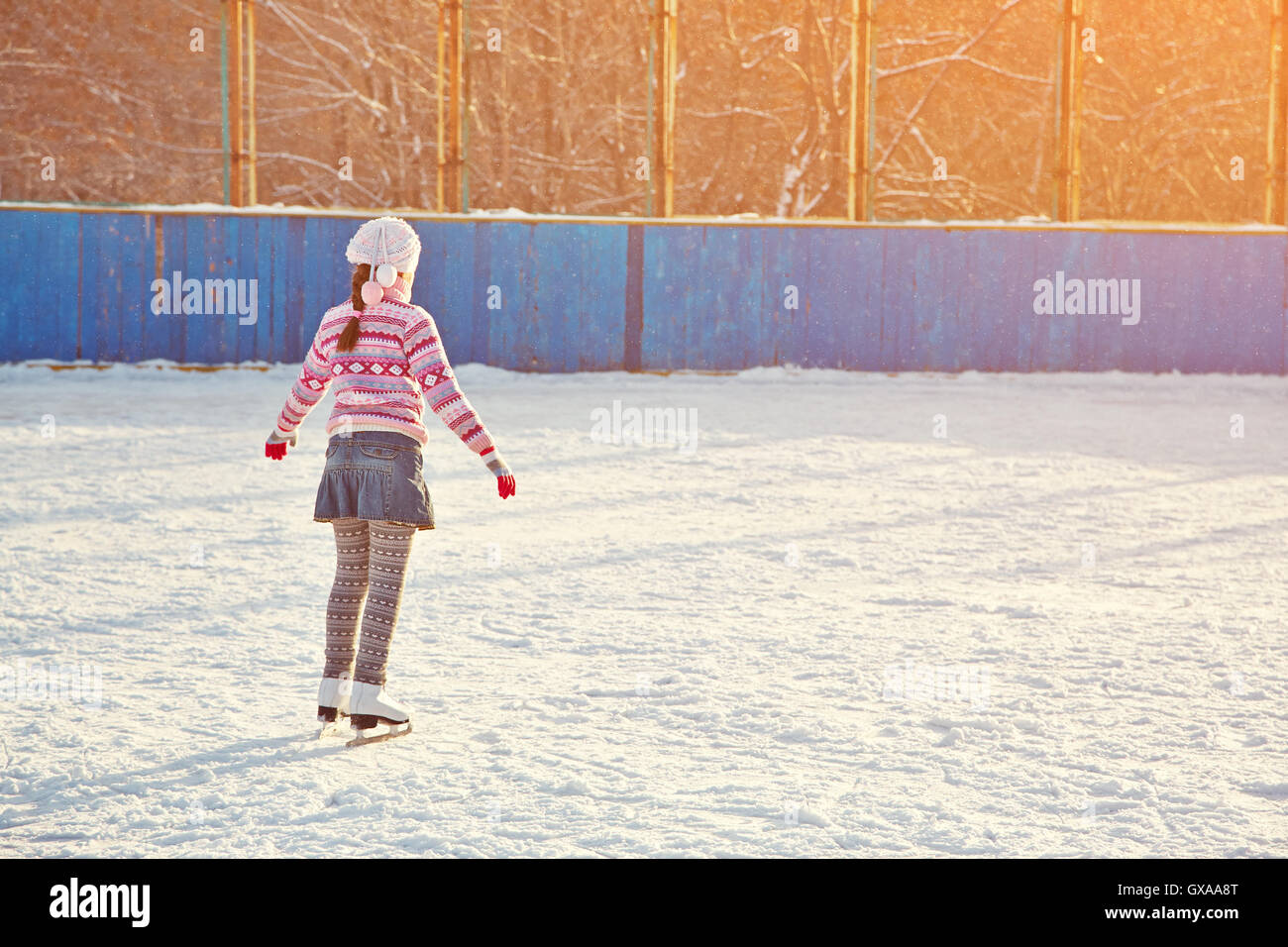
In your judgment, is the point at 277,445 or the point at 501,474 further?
the point at 277,445

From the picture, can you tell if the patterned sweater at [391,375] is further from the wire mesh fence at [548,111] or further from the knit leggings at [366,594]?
the wire mesh fence at [548,111]

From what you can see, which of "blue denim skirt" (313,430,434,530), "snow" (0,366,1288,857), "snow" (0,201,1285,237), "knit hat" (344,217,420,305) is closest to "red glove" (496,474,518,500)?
"blue denim skirt" (313,430,434,530)

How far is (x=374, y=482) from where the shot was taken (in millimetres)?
4355

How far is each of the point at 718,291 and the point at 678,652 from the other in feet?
33.5

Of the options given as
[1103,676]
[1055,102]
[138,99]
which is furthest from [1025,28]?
[1103,676]

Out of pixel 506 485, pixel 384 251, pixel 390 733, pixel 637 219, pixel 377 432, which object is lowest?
pixel 390 733

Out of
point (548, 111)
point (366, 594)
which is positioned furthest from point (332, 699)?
point (548, 111)

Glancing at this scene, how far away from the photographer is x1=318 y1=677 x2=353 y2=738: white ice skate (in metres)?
4.51

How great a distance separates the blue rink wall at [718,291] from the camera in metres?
14.7

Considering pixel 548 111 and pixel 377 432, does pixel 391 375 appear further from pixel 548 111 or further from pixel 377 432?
pixel 548 111

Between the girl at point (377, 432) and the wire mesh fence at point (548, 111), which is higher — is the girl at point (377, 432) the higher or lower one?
the lower one

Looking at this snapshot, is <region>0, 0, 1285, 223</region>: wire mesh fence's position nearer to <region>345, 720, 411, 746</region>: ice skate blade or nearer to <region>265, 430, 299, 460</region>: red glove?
<region>265, 430, 299, 460</region>: red glove

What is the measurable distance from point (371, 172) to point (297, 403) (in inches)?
819

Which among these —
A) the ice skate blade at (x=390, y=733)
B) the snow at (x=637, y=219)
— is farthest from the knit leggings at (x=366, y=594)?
the snow at (x=637, y=219)
